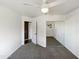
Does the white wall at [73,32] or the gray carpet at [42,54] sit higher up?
the white wall at [73,32]

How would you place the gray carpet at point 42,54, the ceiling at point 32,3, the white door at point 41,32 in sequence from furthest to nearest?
the white door at point 41,32, the gray carpet at point 42,54, the ceiling at point 32,3

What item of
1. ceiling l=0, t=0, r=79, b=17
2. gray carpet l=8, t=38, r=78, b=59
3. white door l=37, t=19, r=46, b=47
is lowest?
gray carpet l=8, t=38, r=78, b=59

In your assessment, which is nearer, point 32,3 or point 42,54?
point 32,3

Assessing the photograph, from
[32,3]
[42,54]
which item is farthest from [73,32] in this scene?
[32,3]

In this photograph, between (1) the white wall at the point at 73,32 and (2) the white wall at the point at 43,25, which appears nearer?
(1) the white wall at the point at 73,32

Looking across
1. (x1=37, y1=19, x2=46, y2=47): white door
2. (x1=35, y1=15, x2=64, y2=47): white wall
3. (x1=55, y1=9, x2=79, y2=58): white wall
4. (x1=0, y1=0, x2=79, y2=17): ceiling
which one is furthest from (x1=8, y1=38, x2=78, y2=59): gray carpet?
(x1=0, y1=0, x2=79, y2=17): ceiling

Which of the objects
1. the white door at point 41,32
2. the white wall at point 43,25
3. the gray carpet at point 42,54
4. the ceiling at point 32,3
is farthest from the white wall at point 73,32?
the white door at point 41,32

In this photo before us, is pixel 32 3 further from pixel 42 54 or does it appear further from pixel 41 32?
pixel 41 32

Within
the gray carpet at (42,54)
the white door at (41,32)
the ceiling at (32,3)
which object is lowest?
the gray carpet at (42,54)

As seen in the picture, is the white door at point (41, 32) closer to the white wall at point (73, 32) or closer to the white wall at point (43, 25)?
the white wall at point (43, 25)

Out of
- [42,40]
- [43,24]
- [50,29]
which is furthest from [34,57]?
[50,29]

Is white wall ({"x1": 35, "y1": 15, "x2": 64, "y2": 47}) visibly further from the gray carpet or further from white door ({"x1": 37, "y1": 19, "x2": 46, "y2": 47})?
the gray carpet

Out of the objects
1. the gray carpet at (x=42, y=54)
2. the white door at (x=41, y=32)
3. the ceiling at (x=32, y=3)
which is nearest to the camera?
the ceiling at (x=32, y=3)

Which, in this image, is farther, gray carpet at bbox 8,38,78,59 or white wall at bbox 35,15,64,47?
white wall at bbox 35,15,64,47
